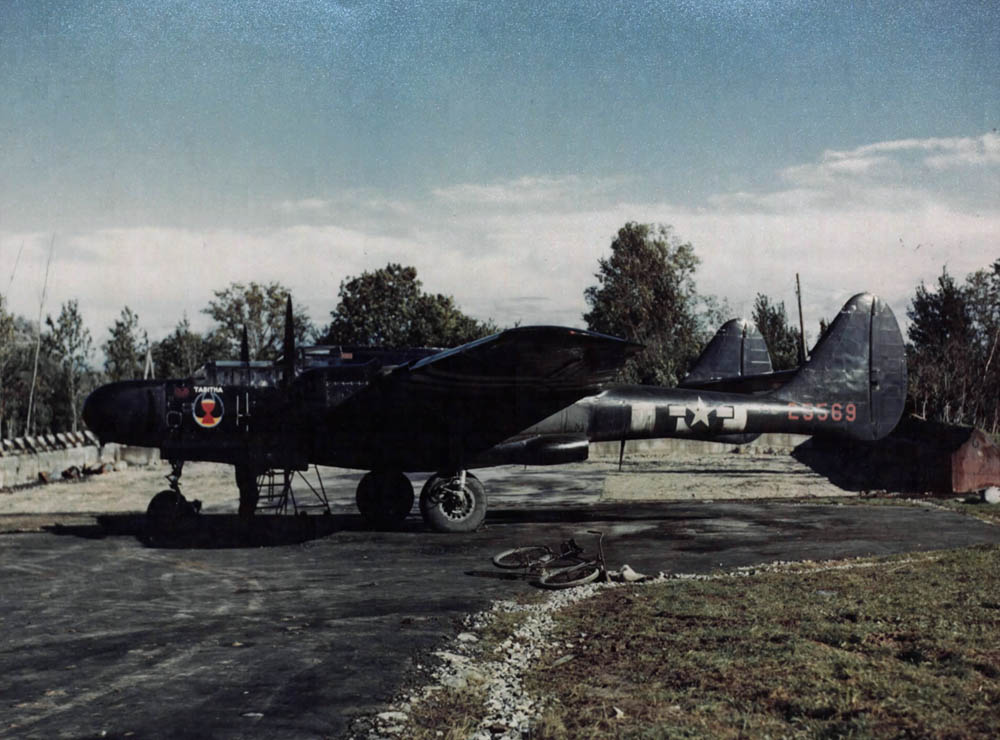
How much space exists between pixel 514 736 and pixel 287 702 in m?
1.88

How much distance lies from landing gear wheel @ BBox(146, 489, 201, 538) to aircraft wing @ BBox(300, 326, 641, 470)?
2640 mm

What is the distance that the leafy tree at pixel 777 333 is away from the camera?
61.5 meters

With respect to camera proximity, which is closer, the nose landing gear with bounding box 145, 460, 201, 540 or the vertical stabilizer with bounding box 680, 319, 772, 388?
the nose landing gear with bounding box 145, 460, 201, 540

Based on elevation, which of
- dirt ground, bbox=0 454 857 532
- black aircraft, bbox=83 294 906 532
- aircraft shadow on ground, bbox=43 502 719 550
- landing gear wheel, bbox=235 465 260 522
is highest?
black aircraft, bbox=83 294 906 532

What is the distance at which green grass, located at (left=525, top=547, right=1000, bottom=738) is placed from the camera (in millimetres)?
5855

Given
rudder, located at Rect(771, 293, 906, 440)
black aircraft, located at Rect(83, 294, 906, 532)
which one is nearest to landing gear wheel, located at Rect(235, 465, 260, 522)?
black aircraft, located at Rect(83, 294, 906, 532)

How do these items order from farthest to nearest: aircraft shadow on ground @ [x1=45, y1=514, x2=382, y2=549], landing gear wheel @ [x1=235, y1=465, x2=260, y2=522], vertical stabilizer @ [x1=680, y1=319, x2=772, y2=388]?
1. vertical stabilizer @ [x1=680, y1=319, x2=772, y2=388]
2. landing gear wheel @ [x1=235, y1=465, x2=260, y2=522]
3. aircraft shadow on ground @ [x1=45, y1=514, x2=382, y2=549]

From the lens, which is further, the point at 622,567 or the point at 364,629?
the point at 622,567

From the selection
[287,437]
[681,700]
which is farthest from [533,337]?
[681,700]

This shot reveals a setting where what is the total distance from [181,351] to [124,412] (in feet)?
161

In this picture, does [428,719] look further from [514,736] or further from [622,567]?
[622,567]

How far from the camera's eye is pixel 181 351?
62.2 metres

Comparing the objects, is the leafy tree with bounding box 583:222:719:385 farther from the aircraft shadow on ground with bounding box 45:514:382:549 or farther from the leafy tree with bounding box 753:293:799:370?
the aircraft shadow on ground with bounding box 45:514:382:549

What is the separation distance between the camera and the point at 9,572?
1256cm
